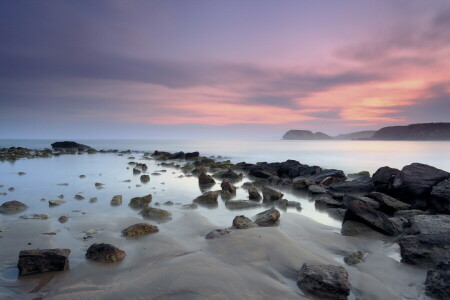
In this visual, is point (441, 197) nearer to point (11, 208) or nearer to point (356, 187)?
point (356, 187)

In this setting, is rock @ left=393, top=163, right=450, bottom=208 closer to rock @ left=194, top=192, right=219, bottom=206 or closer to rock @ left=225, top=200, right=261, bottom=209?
rock @ left=225, top=200, right=261, bottom=209

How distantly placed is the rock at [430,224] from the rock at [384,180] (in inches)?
188

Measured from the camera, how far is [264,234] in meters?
5.92

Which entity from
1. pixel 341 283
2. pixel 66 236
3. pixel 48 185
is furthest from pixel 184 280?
pixel 48 185

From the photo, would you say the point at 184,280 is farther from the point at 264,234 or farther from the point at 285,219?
the point at 285,219

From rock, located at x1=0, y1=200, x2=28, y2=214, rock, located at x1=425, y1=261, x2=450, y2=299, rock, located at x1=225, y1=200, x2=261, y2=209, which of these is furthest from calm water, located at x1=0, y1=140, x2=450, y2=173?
rock, located at x1=0, y1=200, x2=28, y2=214

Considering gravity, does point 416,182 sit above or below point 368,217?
above

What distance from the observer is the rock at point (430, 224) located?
19.7 ft

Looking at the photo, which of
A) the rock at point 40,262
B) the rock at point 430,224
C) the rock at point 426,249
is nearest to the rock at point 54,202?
the rock at point 40,262

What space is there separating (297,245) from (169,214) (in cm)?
383

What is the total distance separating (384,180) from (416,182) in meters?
1.89

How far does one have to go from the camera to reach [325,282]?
3891 millimetres

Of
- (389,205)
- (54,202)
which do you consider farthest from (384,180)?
(54,202)

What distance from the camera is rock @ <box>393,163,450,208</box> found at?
32.0ft
